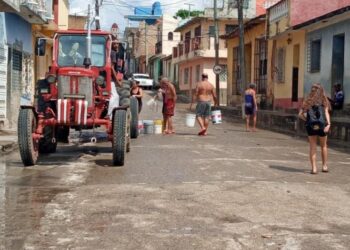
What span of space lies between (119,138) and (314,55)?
15.9 metres

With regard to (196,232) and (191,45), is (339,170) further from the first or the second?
(191,45)

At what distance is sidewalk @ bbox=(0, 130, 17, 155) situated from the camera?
13.8 m

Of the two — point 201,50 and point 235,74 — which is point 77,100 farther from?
point 201,50

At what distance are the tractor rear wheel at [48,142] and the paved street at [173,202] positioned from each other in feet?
0.87

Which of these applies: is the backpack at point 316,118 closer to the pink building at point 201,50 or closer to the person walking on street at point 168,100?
the person walking on street at point 168,100

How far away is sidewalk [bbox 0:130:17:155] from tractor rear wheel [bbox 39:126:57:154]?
1.06 m

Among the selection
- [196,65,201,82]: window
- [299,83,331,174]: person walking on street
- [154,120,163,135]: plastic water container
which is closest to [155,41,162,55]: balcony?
[196,65,201,82]: window

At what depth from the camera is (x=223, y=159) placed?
41.1ft

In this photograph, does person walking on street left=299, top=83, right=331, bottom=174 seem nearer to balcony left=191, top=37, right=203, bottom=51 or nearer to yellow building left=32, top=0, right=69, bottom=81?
yellow building left=32, top=0, right=69, bottom=81

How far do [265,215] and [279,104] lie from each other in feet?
73.6

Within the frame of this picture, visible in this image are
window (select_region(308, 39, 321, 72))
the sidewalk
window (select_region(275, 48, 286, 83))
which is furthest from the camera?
window (select_region(275, 48, 286, 83))

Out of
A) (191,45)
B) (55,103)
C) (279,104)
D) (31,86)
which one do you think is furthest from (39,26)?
(191,45)

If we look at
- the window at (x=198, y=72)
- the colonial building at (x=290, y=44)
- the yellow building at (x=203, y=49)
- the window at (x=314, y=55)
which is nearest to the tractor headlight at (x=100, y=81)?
the window at (x=314, y=55)

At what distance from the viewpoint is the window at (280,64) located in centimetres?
2889
